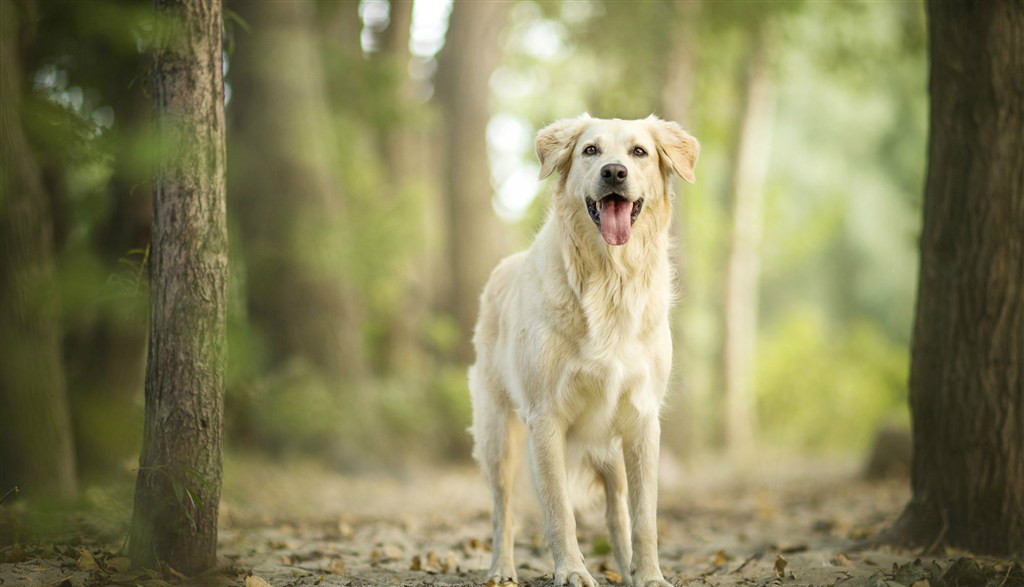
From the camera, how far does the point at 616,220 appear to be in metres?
4.36

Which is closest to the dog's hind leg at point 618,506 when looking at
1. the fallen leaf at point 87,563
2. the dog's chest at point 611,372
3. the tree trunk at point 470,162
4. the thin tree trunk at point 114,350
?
the dog's chest at point 611,372

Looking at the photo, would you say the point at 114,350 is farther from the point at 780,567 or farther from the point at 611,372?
the point at 780,567

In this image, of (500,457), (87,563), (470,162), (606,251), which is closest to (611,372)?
(606,251)

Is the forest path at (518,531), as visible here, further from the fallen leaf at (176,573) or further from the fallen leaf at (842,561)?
the fallen leaf at (176,573)

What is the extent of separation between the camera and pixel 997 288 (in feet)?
16.6

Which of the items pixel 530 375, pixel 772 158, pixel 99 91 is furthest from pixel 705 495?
pixel 772 158

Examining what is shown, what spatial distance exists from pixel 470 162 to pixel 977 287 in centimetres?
977

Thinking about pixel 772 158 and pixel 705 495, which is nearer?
pixel 705 495

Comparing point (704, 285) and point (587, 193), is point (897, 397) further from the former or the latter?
point (587, 193)

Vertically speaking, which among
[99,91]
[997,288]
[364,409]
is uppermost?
[99,91]

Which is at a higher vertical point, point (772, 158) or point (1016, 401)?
point (772, 158)

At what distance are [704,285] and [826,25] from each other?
8.10 metres

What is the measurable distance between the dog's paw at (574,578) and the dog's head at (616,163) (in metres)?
1.53

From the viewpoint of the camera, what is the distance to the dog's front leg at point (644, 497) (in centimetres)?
430
